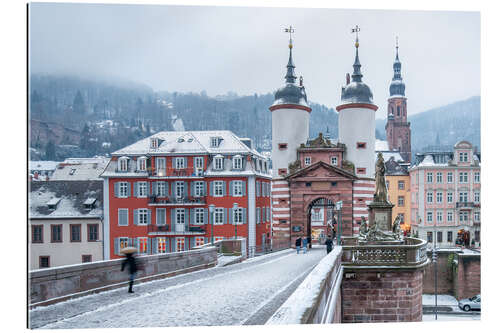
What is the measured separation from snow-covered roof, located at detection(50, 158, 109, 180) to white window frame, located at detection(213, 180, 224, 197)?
386 centimetres

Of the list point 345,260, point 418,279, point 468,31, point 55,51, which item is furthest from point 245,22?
point 418,279

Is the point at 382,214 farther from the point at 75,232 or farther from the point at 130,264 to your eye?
the point at 75,232

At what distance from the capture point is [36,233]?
28.4 feet

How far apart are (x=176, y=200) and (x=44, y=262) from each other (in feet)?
18.7

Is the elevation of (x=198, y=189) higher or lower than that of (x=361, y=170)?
lower

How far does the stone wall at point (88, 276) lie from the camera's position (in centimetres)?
580

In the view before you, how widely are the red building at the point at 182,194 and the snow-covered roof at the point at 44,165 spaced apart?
245 cm

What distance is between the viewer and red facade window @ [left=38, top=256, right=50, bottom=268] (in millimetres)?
7998

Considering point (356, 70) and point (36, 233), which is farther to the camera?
point (356, 70)

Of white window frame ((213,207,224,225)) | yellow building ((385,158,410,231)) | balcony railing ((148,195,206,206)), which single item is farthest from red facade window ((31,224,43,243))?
yellow building ((385,158,410,231))

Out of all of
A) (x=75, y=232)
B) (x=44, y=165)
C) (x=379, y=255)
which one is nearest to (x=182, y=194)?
(x=75, y=232)
